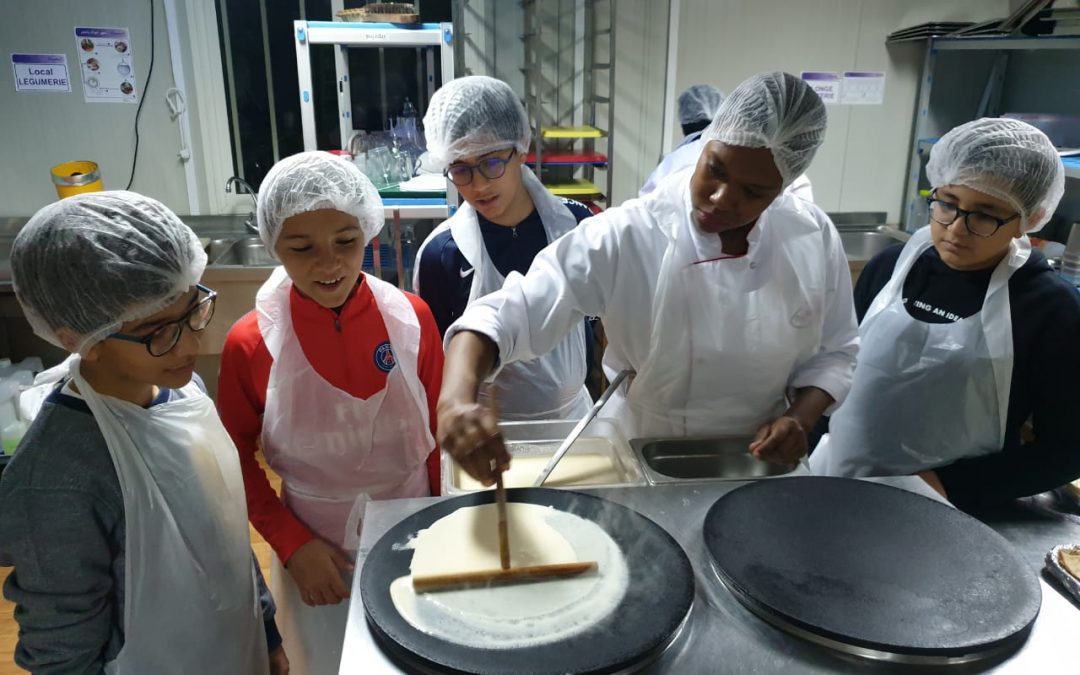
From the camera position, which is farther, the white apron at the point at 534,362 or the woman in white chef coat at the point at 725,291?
the white apron at the point at 534,362

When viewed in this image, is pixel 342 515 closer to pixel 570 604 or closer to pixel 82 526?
pixel 82 526

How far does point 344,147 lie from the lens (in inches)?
111

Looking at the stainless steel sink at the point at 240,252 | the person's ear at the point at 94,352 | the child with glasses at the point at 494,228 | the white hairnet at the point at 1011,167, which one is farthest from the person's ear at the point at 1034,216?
the stainless steel sink at the point at 240,252

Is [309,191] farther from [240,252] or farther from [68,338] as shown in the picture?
[240,252]

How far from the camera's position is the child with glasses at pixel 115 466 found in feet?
2.81

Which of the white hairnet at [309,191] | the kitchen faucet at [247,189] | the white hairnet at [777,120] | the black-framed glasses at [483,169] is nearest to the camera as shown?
the white hairnet at [777,120]

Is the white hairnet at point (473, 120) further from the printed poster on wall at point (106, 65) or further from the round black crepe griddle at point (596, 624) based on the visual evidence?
the printed poster on wall at point (106, 65)

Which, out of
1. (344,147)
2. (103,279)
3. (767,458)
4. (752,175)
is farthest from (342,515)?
(344,147)

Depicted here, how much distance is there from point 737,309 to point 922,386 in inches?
15.4

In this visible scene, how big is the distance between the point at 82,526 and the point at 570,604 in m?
0.61

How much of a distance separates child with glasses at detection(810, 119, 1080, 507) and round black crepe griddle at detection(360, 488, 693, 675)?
590 mm

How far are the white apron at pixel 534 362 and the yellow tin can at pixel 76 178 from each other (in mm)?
1858

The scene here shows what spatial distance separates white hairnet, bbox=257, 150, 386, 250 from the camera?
1.17 metres

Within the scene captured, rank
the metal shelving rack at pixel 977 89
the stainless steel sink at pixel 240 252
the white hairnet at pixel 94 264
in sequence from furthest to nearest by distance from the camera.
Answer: the stainless steel sink at pixel 240 252 < the metal shelving rack at pixel 977 89 < the white hairnet at pixel 94 264
